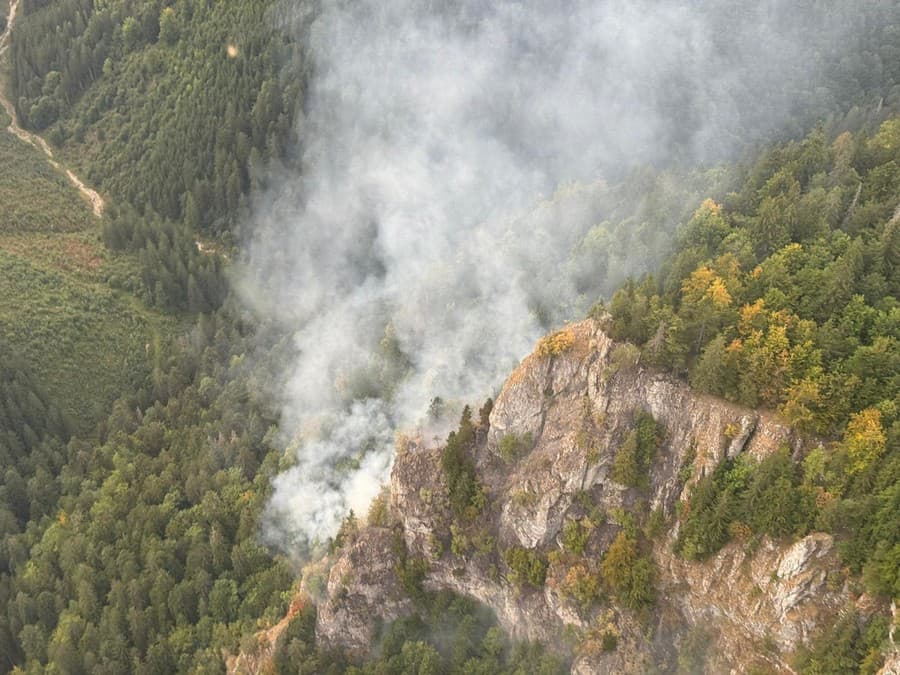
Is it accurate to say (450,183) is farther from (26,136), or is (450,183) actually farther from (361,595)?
(26,136)

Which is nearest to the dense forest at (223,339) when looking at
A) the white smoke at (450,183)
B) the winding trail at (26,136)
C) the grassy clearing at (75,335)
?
the grassy clearing at (75,335)

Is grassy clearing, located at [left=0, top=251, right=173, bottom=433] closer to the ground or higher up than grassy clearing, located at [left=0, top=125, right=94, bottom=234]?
closer to the ground

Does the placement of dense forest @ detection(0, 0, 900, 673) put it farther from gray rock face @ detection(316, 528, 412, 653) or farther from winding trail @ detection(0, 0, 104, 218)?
winding trail @ detection(0, 0, 104, 218)

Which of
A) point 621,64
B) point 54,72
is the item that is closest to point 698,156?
point 621,64

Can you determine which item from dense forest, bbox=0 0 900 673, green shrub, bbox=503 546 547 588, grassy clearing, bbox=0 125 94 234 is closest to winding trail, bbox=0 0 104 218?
grassy clearing, bbox=0 125 94 234

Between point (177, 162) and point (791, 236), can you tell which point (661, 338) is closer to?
point (791, 236)

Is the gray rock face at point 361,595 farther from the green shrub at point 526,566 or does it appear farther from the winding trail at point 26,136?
the winding trail at point 26,136
